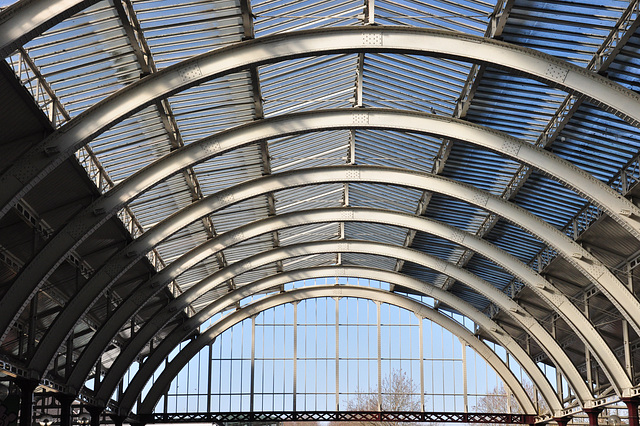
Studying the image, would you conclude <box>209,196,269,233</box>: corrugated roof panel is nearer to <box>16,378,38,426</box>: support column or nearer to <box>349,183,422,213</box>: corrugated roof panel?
<box>349,183,422,213</box>: corrugated roof panel

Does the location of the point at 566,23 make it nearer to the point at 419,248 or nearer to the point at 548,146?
the point at 548,146

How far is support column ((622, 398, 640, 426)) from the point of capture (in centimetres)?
3792

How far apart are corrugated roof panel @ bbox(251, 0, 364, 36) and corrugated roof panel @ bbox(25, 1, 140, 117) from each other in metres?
4.06

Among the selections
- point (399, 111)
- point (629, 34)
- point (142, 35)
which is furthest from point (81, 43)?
point (629, 34)

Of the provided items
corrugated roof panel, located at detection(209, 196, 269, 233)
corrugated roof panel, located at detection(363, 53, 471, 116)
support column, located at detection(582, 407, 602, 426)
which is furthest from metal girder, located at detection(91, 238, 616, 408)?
corrugated roof panel, located at detection(363, 53, 471, 116)

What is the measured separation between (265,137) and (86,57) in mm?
7395

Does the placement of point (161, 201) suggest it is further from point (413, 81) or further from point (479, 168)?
point (479, 168)

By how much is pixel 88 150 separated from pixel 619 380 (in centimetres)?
2591

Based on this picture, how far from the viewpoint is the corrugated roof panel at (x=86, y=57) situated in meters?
22.3

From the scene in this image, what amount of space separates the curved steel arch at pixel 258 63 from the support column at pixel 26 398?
1113 centimetres

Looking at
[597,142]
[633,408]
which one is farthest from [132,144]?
[633,408]

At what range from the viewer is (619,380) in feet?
125

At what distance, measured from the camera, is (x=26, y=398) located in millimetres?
31547

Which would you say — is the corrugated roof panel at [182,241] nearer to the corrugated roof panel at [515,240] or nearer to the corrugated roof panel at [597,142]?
the corrugated roof panel at [515,240]
